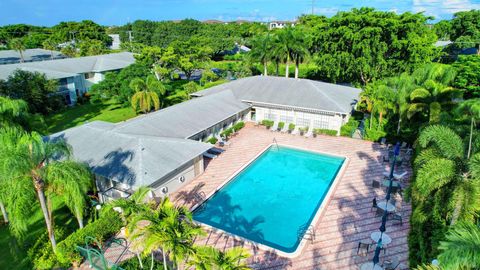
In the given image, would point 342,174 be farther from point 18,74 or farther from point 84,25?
point 84,25

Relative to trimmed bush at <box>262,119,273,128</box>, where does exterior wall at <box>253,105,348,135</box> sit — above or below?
above

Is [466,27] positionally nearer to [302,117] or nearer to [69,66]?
[302,117]

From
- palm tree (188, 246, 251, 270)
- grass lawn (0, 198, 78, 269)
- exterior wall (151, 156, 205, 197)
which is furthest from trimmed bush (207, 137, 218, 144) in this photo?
palm tree (188, 246, 251, 270)

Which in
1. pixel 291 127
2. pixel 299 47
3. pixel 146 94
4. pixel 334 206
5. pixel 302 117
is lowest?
pixel 334 206

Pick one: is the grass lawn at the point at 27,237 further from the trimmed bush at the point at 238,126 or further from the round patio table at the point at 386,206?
the round patio table at the point at 386,206

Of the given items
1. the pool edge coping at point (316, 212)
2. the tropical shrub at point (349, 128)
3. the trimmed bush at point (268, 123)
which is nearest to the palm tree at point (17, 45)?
the trimmed bush at point (268, 123)

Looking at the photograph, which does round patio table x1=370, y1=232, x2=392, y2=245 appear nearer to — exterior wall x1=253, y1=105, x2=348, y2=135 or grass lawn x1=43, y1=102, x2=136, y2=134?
exterior wall x1=253, y1=105, x2=348, y2=135

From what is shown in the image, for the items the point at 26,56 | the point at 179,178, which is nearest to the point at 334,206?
the point at 179,178
